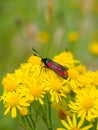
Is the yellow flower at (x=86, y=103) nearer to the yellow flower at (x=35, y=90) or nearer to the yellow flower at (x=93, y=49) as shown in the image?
the yellow flower at (x=35, y=90)

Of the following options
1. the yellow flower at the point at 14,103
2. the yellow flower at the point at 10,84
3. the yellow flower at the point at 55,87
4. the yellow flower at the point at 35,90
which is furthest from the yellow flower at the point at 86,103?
the yellow flower at the point at 10,84

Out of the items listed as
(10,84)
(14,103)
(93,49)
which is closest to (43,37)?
(93,49)

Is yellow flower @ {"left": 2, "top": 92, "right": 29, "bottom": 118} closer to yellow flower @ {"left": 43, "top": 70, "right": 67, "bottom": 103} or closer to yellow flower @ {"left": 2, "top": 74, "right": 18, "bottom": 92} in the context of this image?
yellow flower @ {"left": 2, "top": 74, "right": 18, "bottom": 92}

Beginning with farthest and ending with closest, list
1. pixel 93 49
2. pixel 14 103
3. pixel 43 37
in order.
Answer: pixel 43 37 < pixel 93 49 < pixel 14 103

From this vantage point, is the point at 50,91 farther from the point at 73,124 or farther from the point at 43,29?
the point at 43,29

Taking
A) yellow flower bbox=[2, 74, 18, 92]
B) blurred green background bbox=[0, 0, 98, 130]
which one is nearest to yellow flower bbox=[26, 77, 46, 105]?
yellow flower bbox=[2, 74, 18, 92]

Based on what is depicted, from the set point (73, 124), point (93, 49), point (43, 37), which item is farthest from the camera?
point (43, 37)

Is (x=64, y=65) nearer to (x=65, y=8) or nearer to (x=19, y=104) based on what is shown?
(x=19, y=104)

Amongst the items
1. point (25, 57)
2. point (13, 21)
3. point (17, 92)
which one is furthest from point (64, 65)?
point (13, 21)
